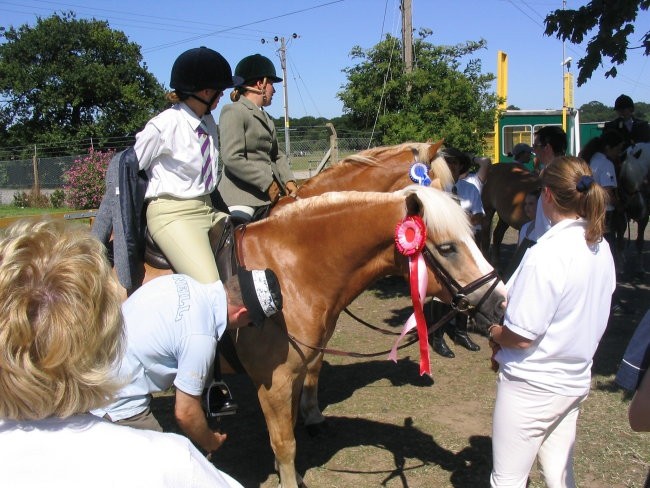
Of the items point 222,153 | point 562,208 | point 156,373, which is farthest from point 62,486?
point 222,153

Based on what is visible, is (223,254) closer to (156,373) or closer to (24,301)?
(156,373)

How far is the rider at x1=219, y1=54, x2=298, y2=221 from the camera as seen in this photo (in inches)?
168

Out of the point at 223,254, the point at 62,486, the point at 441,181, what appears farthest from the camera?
the point at 441,181

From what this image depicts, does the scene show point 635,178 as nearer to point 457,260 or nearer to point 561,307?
point 457,260

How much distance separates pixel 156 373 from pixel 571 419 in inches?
70.6

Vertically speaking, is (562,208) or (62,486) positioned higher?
(562,208)

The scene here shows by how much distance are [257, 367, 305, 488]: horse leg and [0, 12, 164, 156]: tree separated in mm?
39869

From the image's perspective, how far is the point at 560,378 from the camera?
222 cm

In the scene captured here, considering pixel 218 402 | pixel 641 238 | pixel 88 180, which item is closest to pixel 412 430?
pixel 218 402

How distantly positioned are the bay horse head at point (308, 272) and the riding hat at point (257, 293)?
0.84 meters

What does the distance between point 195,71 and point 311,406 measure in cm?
265

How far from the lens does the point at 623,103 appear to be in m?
7.53

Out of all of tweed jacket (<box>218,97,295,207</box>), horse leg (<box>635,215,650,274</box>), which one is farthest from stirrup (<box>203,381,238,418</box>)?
horse leg (<box>635,215,650,274</box>)

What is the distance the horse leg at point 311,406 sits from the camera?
4180 millimetres
